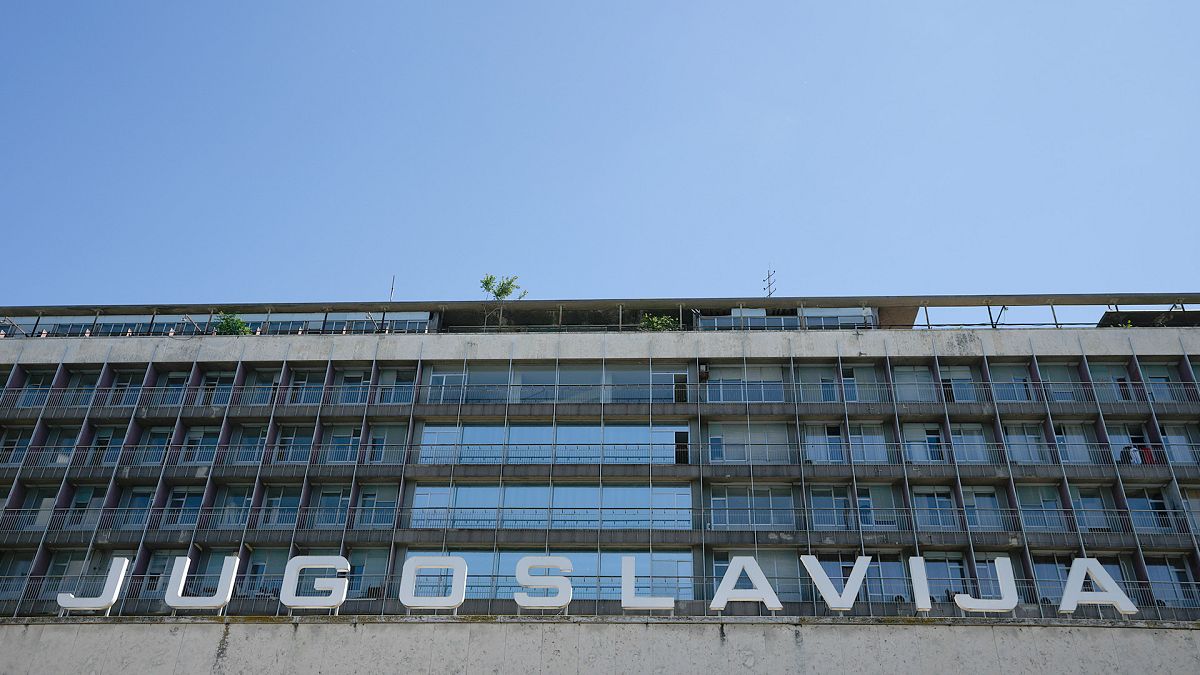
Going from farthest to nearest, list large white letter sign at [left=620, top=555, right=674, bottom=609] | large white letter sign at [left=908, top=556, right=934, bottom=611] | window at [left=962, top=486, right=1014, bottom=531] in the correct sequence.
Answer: window at [left=962, top=486, right=1014, bottom=531], large white letter sign at [left=620, top=555, right=674, bottom=609], large white letter sign at [left=908, top=556, right=934, bottom=611]

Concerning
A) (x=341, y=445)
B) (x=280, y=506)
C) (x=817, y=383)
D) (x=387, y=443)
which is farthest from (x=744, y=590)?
(x=280, y=506)

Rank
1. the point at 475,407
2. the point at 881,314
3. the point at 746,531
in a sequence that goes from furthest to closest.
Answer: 1. the point at 881,314
2. the point at 475,407
3. the point at 746,531

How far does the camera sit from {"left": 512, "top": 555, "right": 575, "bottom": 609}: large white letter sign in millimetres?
44781

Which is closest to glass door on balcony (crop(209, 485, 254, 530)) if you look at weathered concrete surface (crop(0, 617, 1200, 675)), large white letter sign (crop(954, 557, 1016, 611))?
weathered concrete surface (crop(0, 617, 1200, 675))

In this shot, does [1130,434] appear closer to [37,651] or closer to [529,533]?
[529,533]

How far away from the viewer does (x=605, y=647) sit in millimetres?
40656

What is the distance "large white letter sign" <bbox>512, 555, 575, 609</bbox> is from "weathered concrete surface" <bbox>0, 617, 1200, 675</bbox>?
11.4ft

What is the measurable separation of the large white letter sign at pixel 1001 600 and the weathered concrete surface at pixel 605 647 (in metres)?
3.33

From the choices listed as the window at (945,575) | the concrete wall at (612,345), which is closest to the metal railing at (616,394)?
the concrete wall at (612,345)

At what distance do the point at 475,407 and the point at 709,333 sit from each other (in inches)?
538

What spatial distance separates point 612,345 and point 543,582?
1928 cm

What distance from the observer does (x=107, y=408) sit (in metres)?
61.3

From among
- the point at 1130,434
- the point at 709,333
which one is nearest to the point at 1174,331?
the point at 1130,434

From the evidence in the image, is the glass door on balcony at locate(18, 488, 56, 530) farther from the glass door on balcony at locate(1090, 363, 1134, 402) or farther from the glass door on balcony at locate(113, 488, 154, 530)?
the glass door on balcony at locate(1090, 363, 1134, 402)
